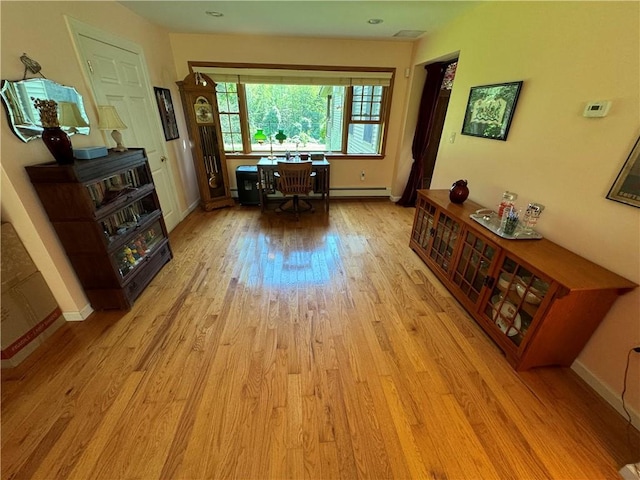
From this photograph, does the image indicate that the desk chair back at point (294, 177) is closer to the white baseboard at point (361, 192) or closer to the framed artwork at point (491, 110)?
the white baseboard at point (361, 192)

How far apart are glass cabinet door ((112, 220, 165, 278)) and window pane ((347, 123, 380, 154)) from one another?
3224 mm

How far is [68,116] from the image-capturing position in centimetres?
166

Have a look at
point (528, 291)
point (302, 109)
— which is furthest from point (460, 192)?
point (302, 109)

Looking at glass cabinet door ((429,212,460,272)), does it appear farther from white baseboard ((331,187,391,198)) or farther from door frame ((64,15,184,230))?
door frame ((64,15,184,230))

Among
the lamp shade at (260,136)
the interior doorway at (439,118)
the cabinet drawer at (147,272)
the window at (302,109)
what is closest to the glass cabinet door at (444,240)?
the interior doorway at (439,118)

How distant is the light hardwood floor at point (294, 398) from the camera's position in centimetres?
118

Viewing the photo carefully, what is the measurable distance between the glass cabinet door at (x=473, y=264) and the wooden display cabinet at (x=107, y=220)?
2.72 meters

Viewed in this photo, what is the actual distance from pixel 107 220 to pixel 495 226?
2984mm

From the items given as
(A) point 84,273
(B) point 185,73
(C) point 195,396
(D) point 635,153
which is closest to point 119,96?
(B) point 185,73

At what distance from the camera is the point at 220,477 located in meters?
1.13

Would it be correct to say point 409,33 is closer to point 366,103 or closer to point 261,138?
point 366,103

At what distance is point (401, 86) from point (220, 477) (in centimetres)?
477

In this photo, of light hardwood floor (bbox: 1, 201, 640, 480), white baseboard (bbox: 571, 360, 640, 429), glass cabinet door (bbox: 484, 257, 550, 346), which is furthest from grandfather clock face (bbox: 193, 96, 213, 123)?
white baseboard (bbox: 571, 360, 640, 429)

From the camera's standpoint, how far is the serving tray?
1757 millimetres
